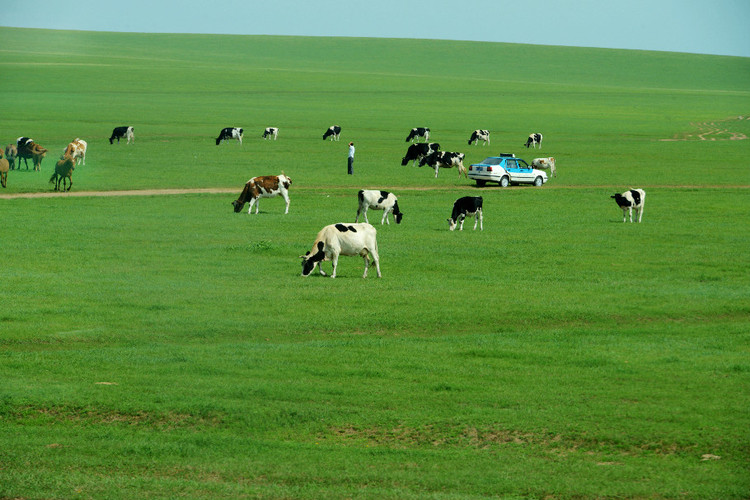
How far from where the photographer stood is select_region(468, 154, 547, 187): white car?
53.9 meters

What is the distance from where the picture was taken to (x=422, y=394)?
50.5 feet

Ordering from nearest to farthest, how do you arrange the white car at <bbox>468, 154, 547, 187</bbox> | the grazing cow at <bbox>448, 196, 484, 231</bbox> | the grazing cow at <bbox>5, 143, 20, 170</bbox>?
1. the grazing cow at <bbox>448, 196, 484, 231</bbox>
2. the white car at <bbox>468, 154, 547, 187</bbox>
3. the grazing cow at <bbox>5, 143, 20, 170</bbox>

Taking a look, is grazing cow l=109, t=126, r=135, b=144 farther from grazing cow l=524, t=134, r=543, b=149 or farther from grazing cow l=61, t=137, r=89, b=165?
grazing cow l=524, t=134, r=543, b=149

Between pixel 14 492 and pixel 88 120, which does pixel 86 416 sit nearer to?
pixel 14 492

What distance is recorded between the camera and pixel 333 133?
83.5 meters

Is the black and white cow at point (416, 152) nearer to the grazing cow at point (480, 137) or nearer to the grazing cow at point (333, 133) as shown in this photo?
the grazing cow at point (480, 137)

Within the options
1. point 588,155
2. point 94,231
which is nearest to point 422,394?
point 94,231

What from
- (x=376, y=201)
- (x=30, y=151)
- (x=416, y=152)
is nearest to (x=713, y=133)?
(x=416, y=152)

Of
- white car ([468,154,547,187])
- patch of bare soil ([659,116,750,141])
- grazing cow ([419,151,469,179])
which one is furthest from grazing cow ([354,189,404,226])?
patch of bare soil ([659,116,750,141])

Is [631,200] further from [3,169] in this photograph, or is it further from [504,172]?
[3,169]

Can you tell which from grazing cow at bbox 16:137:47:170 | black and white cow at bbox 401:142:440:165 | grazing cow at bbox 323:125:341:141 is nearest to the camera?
grazing cow at bbox 16:137:47:170

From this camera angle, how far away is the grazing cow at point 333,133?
82.2 meters

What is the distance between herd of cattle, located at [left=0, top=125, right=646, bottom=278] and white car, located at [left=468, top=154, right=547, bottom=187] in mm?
4809

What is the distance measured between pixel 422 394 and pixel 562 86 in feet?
548
